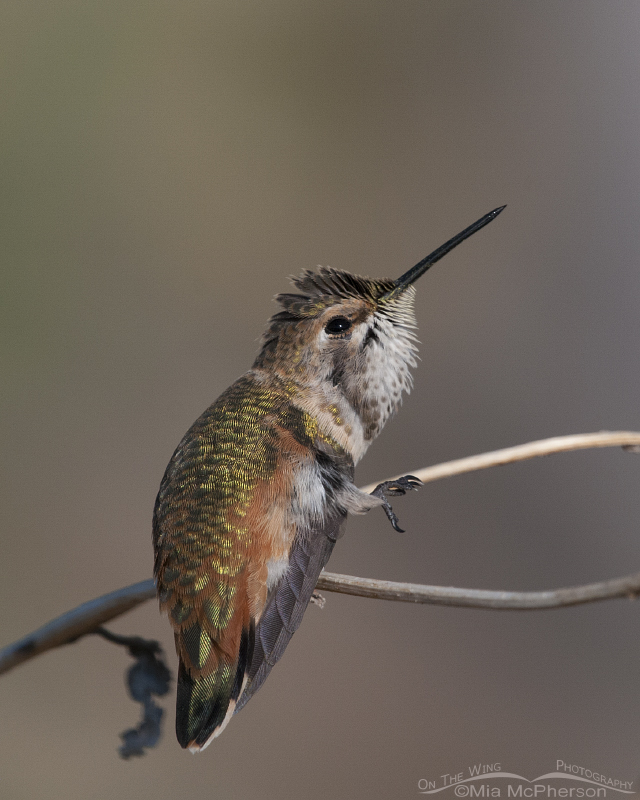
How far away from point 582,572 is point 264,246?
1434mm

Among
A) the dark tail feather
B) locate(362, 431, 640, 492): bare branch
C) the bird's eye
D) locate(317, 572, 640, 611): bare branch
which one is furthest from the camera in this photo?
the bird's eye

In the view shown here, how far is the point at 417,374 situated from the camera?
235cm

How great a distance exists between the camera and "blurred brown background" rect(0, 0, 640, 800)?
2.13 m

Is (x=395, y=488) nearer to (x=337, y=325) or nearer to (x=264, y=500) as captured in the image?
(x=264, y=500)

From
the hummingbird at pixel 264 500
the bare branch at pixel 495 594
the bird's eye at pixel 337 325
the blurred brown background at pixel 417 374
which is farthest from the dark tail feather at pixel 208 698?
the blurred brown background at pixel 417 374

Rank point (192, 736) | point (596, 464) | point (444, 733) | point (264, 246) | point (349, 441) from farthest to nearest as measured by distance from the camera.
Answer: point (264, 246), point (596, 464), point (444, 733), point (349, 441), point (192, 736)

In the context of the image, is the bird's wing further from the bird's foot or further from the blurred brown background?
the blurred brown background

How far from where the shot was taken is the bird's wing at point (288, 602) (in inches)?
29.1

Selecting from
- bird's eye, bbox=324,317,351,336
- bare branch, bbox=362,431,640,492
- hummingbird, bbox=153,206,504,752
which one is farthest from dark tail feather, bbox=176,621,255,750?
bird's eye, bbox=324,317,351,336

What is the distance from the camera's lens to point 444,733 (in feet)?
7.04

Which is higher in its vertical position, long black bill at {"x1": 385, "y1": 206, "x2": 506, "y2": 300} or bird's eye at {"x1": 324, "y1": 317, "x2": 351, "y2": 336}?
long black bill at {"x1": 385, "y1": 206, "x2": 506, "y2": 300}

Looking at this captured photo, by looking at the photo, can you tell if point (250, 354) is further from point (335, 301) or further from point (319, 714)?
point (335, 301)

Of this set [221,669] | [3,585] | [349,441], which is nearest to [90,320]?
[3,585]

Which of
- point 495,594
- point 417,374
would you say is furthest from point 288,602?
point 417,374
